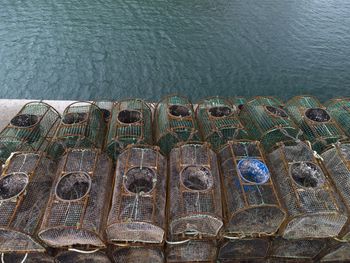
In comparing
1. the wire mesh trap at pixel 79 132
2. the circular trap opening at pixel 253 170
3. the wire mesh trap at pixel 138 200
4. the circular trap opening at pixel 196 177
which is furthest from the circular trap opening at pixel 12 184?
the circular trap opening at pixel 253 170

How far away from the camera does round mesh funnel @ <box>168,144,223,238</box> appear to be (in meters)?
6.57

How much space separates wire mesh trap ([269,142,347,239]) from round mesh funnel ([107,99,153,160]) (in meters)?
4.01

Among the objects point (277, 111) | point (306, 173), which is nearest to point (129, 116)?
point (277, 111)

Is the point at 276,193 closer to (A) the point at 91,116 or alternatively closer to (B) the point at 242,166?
(B) the point at 242,166

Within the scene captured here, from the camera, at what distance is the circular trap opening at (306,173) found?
7611 millimetres

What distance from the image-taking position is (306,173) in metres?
7.83

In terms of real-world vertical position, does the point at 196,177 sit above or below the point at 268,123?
below

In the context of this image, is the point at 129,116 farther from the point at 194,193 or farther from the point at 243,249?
the point at 243,249

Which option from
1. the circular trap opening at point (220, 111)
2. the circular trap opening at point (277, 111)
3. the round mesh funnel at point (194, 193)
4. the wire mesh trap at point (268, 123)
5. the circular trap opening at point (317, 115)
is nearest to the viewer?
the round mesh funnel at point (194, 193)

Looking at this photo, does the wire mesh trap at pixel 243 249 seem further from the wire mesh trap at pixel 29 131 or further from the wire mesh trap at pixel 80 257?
the wire mesh trap at pixel 29 131

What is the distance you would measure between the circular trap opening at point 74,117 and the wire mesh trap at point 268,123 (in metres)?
5.60

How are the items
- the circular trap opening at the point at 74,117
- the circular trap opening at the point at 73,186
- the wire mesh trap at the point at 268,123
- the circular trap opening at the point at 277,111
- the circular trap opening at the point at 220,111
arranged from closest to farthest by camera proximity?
the circular trap opening at the point at 73,186, the wire mesh trap at the point at 268,123, the circular trap opening at the point at 74,117, the circular trap opening at the point at 277,111, the circular trap opening at the point at 220,111

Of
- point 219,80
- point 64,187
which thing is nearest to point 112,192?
point 64,187

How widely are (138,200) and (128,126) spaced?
112 inches
